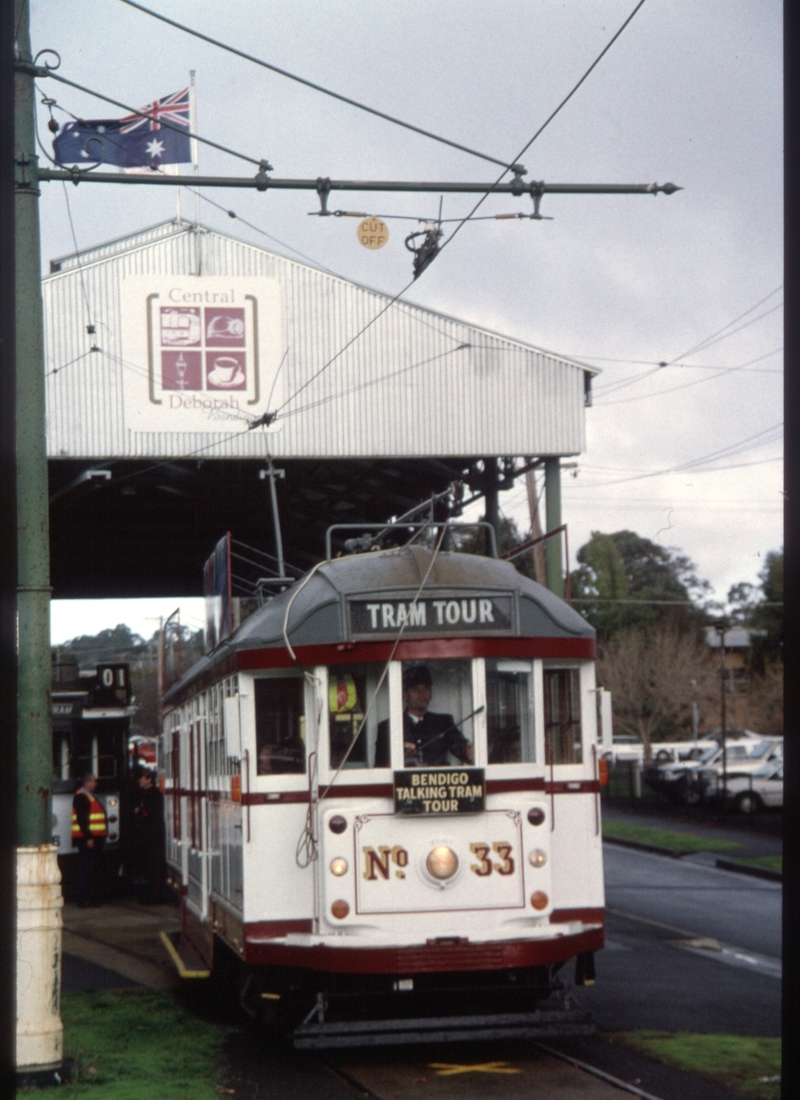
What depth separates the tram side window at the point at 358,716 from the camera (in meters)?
8.98

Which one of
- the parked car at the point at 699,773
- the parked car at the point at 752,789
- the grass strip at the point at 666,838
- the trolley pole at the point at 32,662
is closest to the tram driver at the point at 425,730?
the trolley pole at the point at 32,662

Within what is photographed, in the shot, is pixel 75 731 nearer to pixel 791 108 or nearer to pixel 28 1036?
pixel 28 1036

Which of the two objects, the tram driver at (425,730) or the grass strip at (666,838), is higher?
the tram driver at (425,730)

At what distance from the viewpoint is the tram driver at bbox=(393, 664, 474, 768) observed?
8.97 meters

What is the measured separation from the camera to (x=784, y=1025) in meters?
3.99

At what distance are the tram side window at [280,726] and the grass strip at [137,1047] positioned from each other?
1908 millimetres

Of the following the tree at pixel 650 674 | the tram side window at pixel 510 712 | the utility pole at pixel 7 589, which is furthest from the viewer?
the tree at pixel 650 674

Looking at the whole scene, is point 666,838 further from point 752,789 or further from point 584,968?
point 584,968

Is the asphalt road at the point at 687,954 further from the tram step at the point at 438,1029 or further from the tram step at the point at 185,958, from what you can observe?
the tram step at the point at 185,958

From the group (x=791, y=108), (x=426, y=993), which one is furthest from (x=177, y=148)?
(x=791, y=108)

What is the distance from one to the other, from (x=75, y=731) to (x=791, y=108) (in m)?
19.9

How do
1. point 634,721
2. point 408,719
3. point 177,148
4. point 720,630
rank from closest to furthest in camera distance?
1. point 408,719
2. point 177,148
3. point 720,630
4. point 634,721

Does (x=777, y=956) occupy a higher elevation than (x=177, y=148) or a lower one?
lower

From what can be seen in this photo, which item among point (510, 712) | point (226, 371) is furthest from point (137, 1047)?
point (226, 371)
